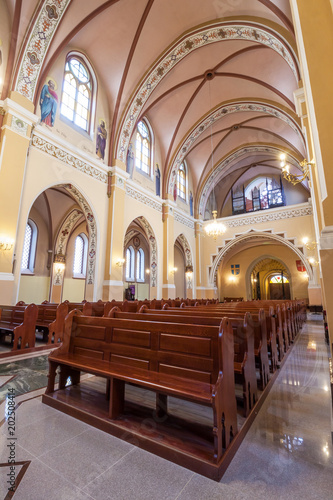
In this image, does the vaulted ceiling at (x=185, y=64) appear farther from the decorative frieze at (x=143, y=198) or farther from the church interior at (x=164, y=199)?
the decorative frieze at (x=143, y=198)

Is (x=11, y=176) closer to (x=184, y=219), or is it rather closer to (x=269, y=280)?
(x=184, y=219)

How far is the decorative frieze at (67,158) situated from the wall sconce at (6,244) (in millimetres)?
2852

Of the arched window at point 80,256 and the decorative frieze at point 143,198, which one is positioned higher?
the decorative frieze at point 143,198

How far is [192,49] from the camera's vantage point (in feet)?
29.9

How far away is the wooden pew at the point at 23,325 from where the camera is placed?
4.57 metres

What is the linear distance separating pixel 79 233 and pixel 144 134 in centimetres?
613

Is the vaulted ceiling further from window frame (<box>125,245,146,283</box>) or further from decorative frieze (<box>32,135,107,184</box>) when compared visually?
window frame (<box>125,245,146,283</box>)

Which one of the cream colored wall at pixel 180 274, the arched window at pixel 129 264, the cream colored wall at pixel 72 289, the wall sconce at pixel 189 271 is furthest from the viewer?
the cream colored wall at pixel 180 274

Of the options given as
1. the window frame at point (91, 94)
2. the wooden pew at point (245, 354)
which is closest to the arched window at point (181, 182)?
the window frame at point (91, 94)

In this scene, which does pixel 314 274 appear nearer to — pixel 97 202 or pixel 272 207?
pixel 272 207

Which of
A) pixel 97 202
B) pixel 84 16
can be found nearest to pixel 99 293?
pixel 97 202

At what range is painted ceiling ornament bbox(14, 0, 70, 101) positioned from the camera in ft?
21.5

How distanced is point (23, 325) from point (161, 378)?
3.67m

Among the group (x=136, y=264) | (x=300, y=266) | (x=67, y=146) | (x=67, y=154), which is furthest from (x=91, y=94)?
(x=300, y=266)
